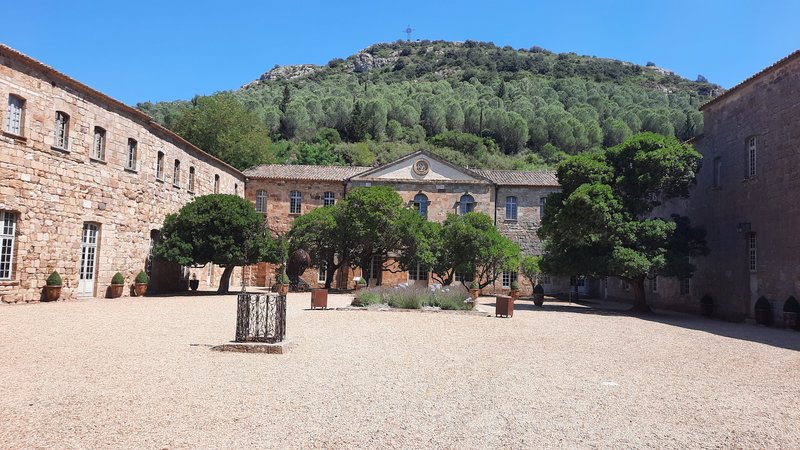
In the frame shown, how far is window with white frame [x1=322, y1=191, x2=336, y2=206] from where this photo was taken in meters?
35.8

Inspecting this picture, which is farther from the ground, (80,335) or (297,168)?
(297,168)

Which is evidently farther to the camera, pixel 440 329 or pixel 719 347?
pixel 440 329

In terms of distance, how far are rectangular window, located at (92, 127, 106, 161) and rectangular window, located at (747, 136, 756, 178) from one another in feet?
74.8

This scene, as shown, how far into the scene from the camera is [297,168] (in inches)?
1462

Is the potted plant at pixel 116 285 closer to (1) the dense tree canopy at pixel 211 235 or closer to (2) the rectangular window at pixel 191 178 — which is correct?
(1) the dense tree canopy at pixel 211 235

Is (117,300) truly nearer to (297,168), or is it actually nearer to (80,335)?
(80,335)

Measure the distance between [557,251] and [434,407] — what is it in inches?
694

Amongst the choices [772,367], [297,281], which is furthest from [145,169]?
[772,367]

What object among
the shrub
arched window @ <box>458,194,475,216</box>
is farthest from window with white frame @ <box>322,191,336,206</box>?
the shrub

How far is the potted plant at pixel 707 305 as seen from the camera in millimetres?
20828

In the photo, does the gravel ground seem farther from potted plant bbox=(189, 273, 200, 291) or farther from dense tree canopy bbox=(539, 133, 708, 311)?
potted plant bbox=(189, 273, 200, 291)

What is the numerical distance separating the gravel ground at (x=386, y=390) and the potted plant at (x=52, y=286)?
5640 millimetres

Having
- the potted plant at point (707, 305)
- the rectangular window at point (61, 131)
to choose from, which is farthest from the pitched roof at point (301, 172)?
the potted plant at point (707, 305)

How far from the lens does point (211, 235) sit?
75.7 feet
